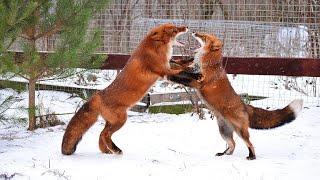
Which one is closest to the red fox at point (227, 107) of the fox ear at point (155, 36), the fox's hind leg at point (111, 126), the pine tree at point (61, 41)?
the fox ear at point (155, 36)

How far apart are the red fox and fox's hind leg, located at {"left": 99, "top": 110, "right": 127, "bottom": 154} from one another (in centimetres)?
61

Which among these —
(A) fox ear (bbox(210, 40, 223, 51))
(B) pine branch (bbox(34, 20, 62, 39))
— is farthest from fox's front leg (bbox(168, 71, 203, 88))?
(B) pine branch (bbox(34, 20, 62, 39))

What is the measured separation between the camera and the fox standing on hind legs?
5348 millimetres

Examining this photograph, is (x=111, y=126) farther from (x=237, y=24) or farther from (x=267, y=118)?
(x=237, y=24)

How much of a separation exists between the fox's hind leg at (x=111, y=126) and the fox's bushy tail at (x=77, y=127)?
0.38 ft

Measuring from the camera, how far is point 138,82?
5387mm

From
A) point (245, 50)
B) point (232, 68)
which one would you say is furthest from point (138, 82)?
point (245, 50)

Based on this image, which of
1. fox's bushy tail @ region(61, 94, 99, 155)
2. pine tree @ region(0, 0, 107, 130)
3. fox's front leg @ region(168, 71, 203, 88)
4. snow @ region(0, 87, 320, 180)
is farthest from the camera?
pine tree @ region(0, 0, 107, 130)

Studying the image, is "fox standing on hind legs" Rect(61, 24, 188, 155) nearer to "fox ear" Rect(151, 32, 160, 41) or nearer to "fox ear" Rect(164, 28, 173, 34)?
"fox ear" Rect(151, 32, 160, 41)

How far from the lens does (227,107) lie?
5.38 meters

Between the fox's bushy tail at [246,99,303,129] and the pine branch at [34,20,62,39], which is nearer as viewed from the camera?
the fox's bushy tail at [246,99,303,129]

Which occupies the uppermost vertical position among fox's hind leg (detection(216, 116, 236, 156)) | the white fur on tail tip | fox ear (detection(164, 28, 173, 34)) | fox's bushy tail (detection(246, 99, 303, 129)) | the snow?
fox ear (detection(164, 28, 173, 34))

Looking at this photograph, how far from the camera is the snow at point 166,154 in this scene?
15.5 feet

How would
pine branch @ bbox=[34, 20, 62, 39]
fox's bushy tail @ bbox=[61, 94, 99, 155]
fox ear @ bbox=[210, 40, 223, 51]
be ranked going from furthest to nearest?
pine branch @ bbox=[34, 20, 62, 39] < fox ear @ bbox=[210, 40, 223, 51] < fox's bushy tail @ bbox=[61, 94, 99, 155]
